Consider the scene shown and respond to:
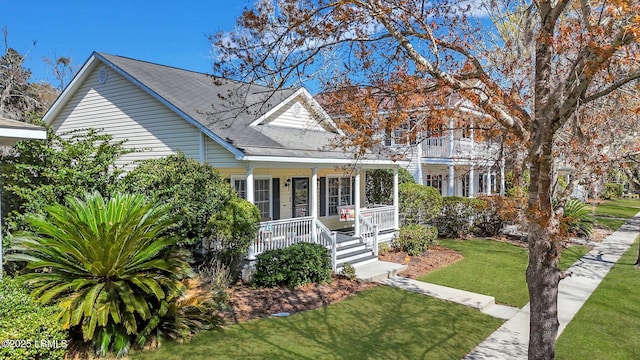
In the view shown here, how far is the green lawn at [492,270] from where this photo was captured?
9.86 m

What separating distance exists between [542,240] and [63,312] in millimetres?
6294

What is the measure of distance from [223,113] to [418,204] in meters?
9.50

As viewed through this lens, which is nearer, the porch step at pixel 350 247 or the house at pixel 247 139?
the house at pixel 247 139

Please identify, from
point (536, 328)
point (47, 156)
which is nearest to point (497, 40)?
point (536, 328)

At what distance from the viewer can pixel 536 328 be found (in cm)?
466

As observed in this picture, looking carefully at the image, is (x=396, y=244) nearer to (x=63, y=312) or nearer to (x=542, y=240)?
(x=542, y=240)

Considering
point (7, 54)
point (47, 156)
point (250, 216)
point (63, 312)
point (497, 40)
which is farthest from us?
point (7, 54)

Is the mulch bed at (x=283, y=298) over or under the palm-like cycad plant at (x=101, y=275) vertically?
under

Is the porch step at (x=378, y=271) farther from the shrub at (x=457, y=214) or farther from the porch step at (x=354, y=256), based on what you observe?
the shrub at (x=457, y=214)

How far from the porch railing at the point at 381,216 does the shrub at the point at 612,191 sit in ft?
116

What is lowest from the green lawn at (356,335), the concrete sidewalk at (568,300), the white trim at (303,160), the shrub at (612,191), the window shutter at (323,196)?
the concrete sidewalk at (568,300)

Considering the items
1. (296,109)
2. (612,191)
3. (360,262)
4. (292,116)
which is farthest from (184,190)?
(612,191)

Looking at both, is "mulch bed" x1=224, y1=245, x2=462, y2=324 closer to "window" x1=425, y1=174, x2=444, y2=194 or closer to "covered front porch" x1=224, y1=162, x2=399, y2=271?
"covered front porch" x1=224, y1=162, x2=399, y2=271

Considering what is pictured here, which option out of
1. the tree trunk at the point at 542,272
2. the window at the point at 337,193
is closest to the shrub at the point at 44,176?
the tree trunk at the point at 542,272
